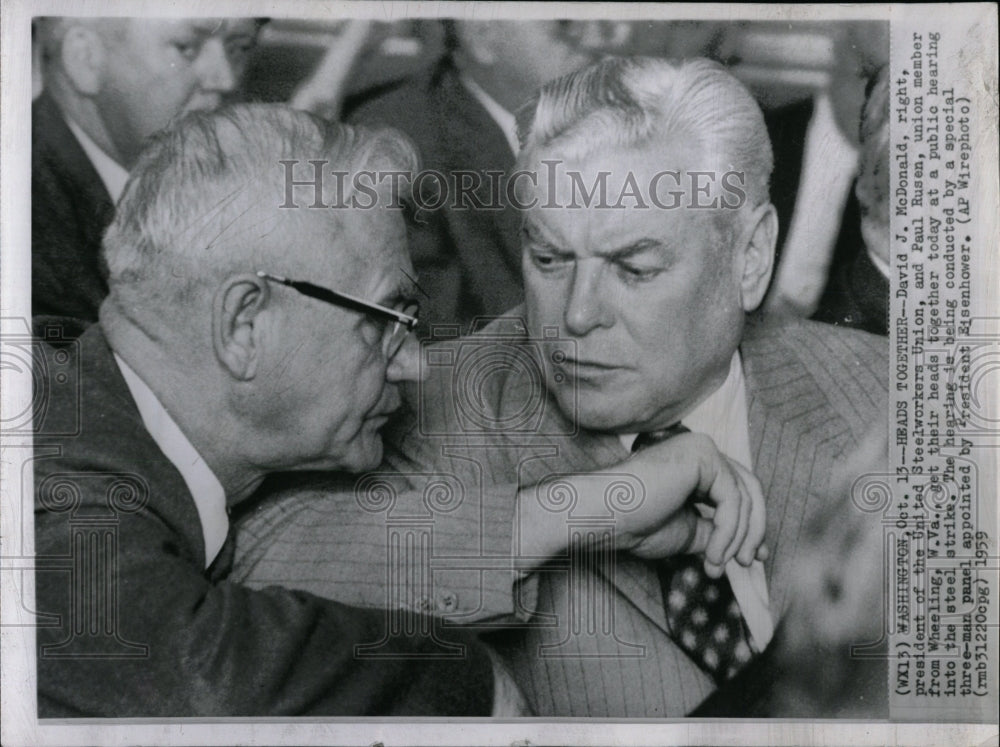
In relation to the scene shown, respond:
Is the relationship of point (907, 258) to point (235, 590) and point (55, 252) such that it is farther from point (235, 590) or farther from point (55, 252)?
point (55, 252)

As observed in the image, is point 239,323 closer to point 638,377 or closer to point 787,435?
point 638,377

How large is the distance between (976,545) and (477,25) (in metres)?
1.78

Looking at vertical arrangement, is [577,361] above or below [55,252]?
below

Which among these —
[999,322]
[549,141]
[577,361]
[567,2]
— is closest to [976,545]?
[999,322]

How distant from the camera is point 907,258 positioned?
256cm

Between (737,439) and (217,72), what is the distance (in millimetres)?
Answer: 1571

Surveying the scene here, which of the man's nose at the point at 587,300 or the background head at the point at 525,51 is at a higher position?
the background head at the point at 525,51

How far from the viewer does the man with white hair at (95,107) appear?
99.8 inches

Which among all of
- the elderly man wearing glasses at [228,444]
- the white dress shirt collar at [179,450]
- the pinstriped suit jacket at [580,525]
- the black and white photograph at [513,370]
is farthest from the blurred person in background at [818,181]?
the white dress shirt collar at [179,450]

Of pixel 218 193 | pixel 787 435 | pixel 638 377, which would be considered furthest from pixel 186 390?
pixel 787 435

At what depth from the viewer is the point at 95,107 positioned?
2.54 metres

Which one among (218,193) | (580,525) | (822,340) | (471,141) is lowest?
(580,525)

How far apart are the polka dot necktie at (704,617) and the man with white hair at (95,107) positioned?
157 cm

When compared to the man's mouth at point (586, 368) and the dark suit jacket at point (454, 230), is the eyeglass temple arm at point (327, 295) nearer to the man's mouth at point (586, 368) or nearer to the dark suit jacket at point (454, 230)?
the dark suit jacket at point (454, 230)
